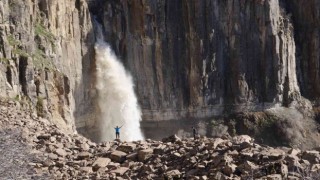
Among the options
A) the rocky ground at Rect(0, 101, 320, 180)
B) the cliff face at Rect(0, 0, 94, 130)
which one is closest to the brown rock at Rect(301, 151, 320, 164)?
the rocky ground at Rect(0, 101, 320, 180)

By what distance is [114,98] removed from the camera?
178ft

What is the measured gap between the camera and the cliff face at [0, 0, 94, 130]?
34.1 m

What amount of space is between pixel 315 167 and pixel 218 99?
50471 millimetres

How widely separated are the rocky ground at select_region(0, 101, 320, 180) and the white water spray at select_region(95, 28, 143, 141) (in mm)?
32752

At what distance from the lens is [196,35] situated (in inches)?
2446

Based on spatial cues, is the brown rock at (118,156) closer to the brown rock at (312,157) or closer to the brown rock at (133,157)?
the brown rock at (133,157)

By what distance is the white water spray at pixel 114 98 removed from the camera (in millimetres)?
53156

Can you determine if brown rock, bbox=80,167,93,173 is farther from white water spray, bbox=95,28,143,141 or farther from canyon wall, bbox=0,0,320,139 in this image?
white water spray, bbox=95,28,143,141

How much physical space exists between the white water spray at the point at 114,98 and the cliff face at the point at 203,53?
1520mm

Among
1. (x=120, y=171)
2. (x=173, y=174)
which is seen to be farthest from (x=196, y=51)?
(x=173, y=174)

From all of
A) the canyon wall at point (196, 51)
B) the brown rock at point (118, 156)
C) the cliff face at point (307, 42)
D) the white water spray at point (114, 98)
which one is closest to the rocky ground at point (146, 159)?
the brown rock at point (118, 156)

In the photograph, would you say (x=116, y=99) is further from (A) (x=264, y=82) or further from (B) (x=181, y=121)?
(A) (x=264, y=82)

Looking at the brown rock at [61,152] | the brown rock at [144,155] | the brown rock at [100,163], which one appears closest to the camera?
the brown rock at [100,163]

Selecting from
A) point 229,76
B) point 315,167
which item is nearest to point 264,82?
point 229,76
